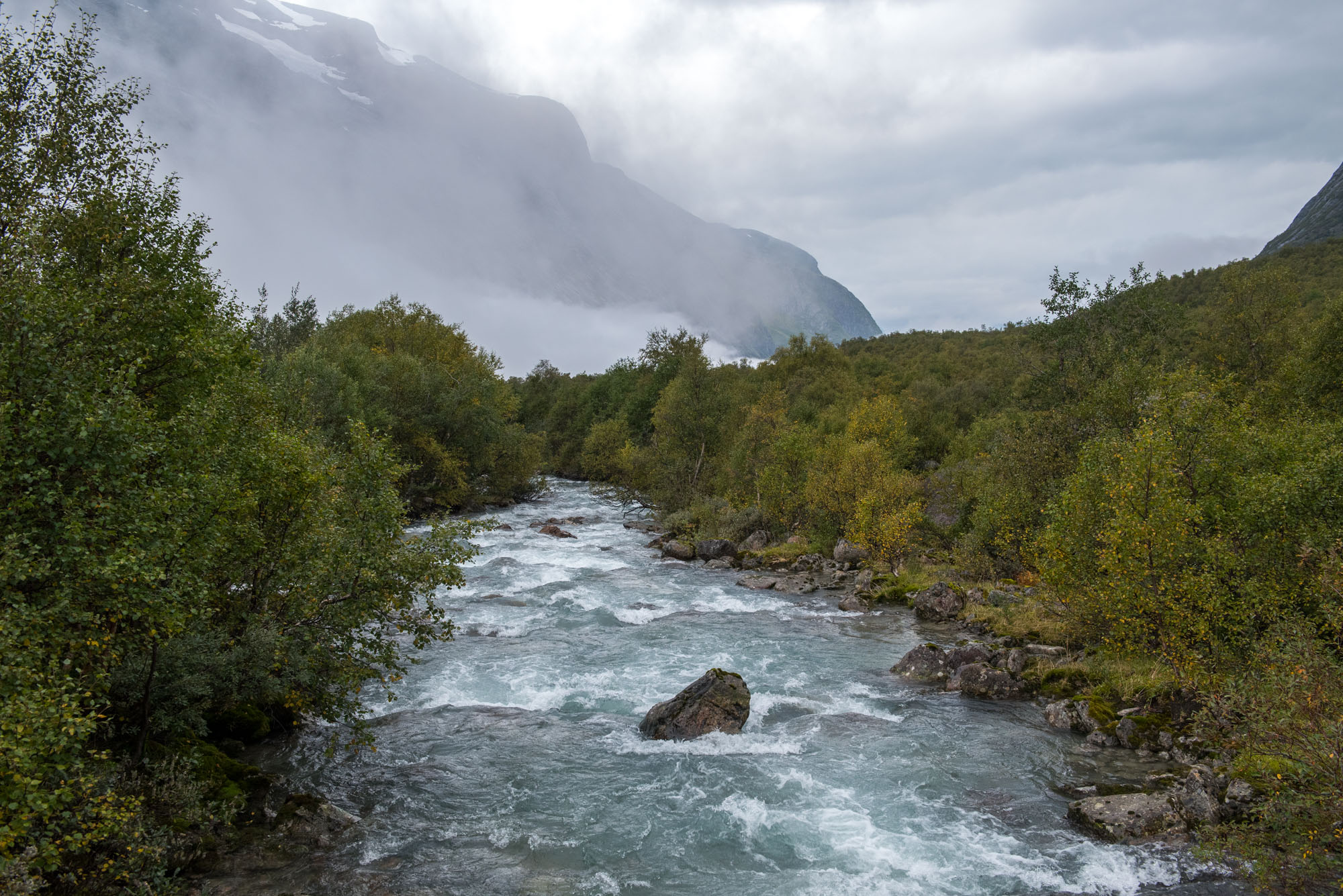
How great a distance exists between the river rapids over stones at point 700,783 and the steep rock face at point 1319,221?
10866 centimetres

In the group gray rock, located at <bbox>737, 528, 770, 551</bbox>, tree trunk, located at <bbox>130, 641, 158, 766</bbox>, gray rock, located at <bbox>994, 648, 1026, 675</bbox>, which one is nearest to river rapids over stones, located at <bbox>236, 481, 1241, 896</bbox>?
gray rock, located at <bbox>994, 648, 1026, 675</bbox>

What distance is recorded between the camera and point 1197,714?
14383mm

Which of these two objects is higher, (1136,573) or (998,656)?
(1136,573)

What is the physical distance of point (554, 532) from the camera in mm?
51344

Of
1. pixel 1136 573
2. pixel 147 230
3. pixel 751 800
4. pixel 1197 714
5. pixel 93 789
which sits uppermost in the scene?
pixel 147 230

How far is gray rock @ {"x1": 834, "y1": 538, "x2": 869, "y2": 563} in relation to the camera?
40969 millimetres

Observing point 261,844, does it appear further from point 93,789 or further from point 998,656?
point 998,656

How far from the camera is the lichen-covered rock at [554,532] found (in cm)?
5072

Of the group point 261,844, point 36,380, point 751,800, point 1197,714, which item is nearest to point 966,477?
point 1197,714

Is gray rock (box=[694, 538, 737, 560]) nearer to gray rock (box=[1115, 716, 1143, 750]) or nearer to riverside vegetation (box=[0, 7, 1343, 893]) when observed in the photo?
riverside vegetation (box=[0, 7, 1343, 893])

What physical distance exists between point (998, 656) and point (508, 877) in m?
17.9

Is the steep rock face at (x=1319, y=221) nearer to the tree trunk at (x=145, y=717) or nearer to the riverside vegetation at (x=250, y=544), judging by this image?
the riverside vegetation at (x=250, y=544)

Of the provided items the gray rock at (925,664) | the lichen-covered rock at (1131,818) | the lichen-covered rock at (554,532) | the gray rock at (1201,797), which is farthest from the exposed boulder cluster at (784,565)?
the gray rock at (1201,797)

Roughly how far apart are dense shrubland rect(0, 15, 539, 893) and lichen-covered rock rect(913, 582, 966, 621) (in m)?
22.4
